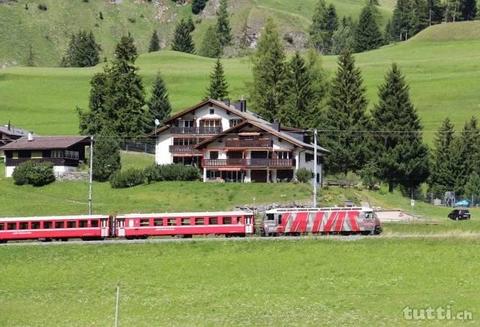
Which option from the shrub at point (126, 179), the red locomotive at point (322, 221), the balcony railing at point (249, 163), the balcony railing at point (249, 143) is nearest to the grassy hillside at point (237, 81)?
the balcony railing at point (249, 143)

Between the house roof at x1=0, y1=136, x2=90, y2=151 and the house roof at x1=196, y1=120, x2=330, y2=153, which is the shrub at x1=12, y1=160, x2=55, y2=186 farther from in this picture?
the house roof at x1=196, y1=120, x2=330, y2=153

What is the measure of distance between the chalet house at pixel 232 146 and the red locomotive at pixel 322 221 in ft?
95.6

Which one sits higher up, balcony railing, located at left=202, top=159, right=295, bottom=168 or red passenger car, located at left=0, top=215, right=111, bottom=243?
balcony railing, located at left=202, top=159, right=295, bottom=168

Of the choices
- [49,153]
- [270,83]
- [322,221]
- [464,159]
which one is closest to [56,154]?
[49,153]

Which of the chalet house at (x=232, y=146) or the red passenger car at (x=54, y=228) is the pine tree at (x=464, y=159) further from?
the red passenger car at (x=54, y=228)

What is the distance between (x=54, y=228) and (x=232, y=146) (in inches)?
1289

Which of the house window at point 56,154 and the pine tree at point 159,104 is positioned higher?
the pine tree at point 159,104

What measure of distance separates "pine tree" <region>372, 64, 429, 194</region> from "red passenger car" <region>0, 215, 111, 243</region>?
39291 millimetres

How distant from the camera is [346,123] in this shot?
96.5 m

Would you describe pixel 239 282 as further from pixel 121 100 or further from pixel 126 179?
pixel 121 100

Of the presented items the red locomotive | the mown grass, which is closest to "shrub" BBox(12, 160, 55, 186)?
the mown grass

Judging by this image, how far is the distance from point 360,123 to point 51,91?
8548 cm

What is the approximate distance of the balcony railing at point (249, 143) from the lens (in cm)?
8856

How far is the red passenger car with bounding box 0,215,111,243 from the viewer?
60.1 metres
